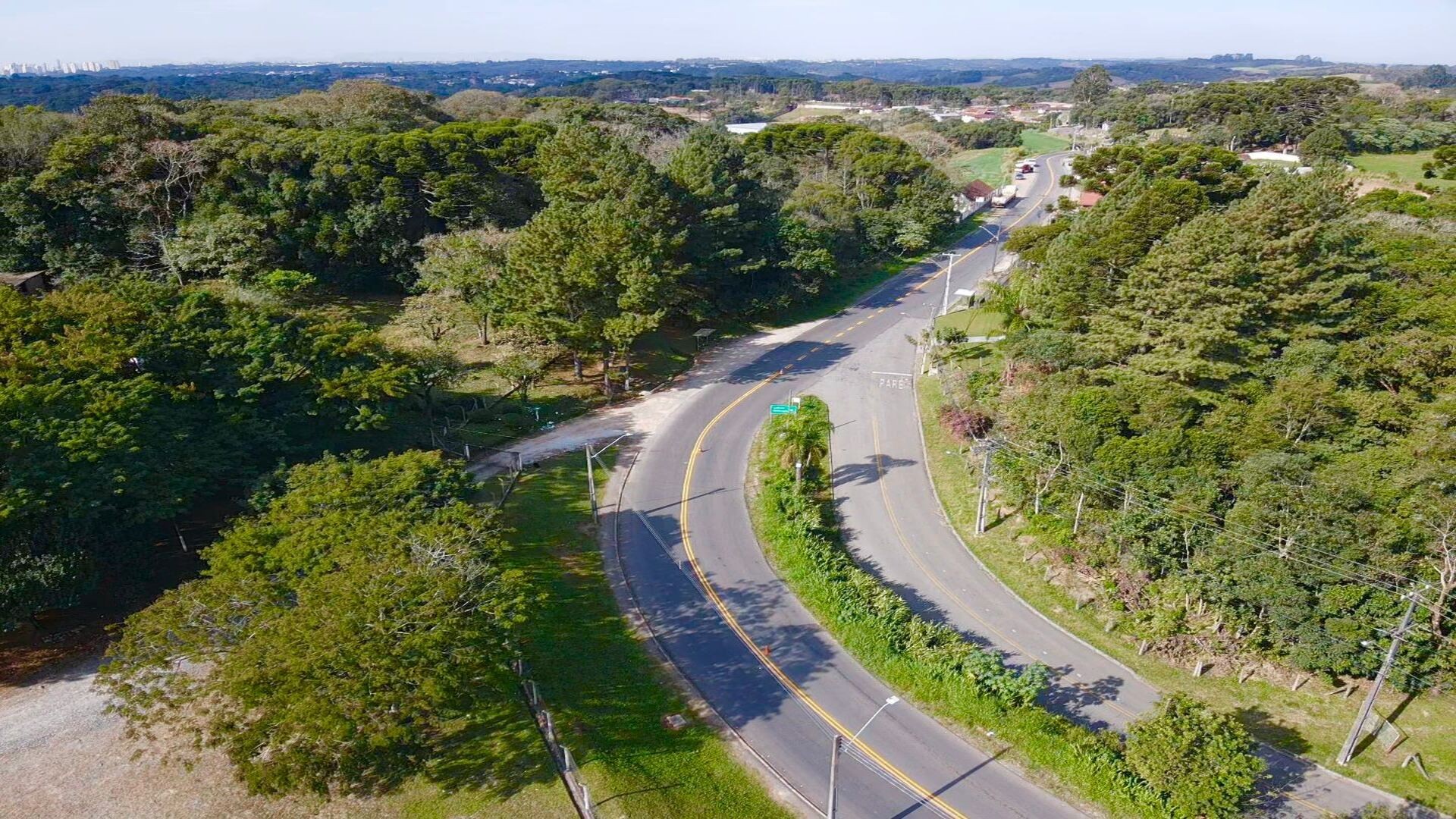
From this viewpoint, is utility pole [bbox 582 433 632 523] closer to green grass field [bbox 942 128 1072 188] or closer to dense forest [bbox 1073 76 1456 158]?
green grass field [bbox 942 128 1072 188]

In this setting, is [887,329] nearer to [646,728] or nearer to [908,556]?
[908,556]

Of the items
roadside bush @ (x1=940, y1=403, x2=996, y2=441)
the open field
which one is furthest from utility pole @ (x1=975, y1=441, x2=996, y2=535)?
the open field

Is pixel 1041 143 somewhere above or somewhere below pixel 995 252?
above

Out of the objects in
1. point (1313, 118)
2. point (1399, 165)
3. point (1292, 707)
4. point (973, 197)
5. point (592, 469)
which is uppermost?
point (1313, 118)

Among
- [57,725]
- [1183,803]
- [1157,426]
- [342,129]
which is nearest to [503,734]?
[57,725]

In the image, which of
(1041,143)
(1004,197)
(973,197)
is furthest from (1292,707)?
(1041,143)

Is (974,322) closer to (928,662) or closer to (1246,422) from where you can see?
(1246,422)

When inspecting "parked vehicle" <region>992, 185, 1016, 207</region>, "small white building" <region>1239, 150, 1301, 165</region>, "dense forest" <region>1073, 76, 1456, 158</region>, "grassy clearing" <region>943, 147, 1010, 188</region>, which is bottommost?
"parked vehicle" <region>992, 185, 1016, 207</region>
